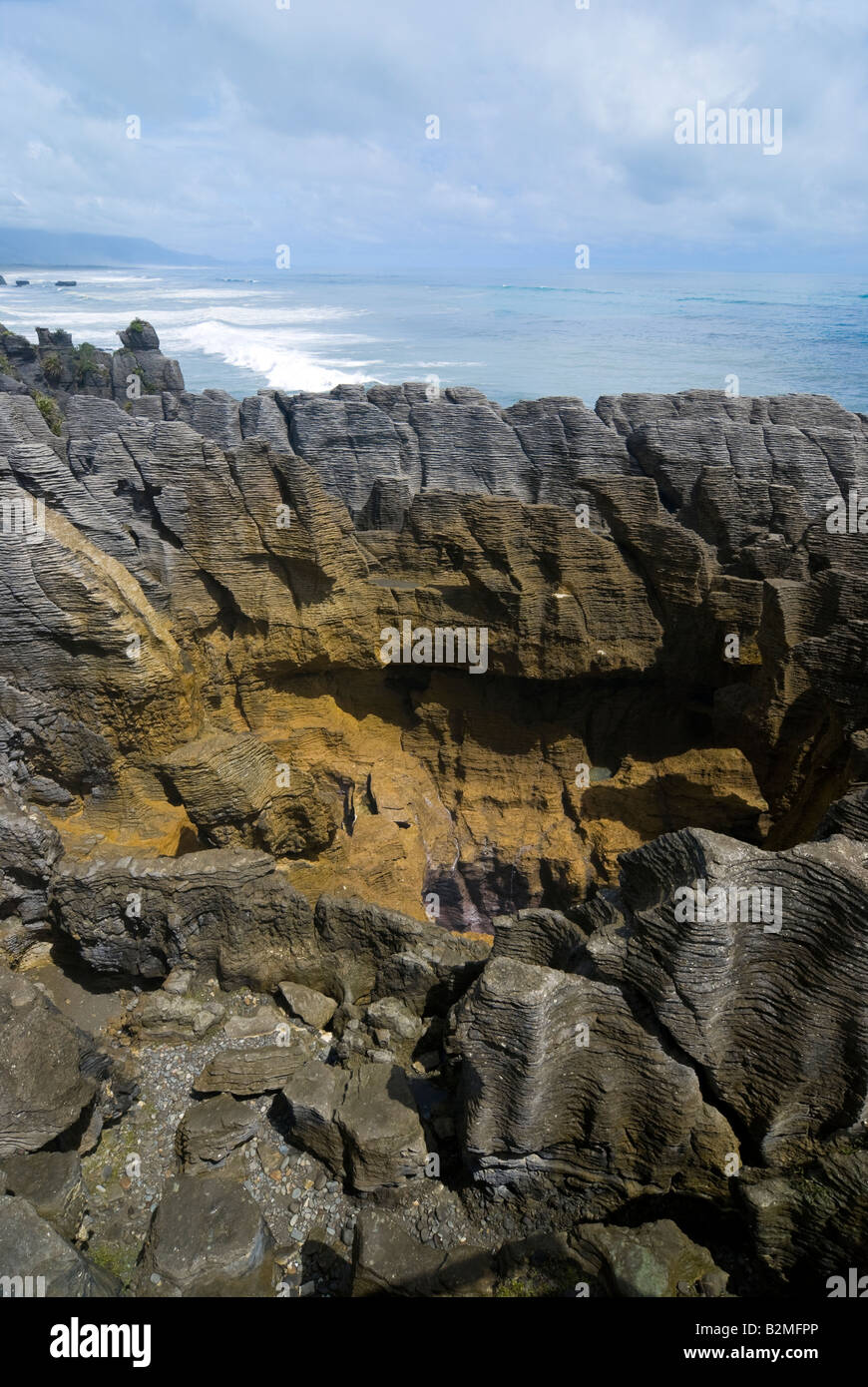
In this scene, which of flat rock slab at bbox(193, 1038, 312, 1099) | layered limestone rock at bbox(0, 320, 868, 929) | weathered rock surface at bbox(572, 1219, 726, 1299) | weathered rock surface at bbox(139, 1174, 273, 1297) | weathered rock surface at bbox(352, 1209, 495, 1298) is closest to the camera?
weathered rock surface at bbox(572, 1219, 726, 1299)

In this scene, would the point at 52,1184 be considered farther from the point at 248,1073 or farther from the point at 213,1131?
the point at 248,1073

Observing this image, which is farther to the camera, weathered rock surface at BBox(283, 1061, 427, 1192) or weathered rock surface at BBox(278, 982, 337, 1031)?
weathered rock surface at BBox(278, 982, 337, 1031)

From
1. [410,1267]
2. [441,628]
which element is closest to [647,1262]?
[410,1267]

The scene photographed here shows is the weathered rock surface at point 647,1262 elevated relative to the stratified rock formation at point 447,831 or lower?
lower

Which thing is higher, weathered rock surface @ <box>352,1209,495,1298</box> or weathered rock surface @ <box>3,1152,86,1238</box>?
weathered rock surface @ <box>3,1152,86,1238</box>

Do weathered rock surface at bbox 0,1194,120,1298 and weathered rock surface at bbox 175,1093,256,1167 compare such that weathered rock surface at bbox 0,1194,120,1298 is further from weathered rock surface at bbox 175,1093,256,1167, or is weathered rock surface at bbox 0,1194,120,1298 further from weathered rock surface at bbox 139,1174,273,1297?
weathered rock surface at bbox 175,1093,256,1167

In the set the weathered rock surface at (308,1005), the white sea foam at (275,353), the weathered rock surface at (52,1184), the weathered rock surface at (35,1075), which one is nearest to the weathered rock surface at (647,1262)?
the weathered rock surface at (308,1005)

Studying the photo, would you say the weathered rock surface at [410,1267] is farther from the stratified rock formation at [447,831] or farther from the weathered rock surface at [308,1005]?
the weathered rock surface at [308,1005]

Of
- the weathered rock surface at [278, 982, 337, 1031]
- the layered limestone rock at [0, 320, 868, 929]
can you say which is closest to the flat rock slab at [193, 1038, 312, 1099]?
the weathered rock surface at [278, 982, 337, 1031]

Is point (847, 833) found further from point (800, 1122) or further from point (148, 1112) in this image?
point (148, 1112)
